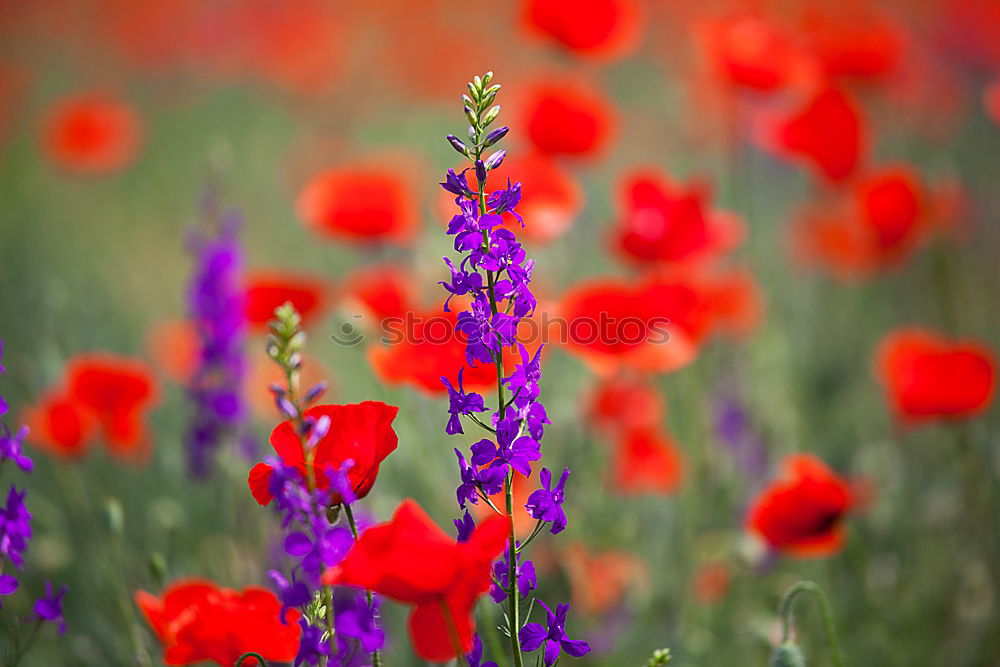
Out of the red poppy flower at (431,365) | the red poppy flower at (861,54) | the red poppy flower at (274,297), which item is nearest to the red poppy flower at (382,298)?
the red poppy flower at (274,297)

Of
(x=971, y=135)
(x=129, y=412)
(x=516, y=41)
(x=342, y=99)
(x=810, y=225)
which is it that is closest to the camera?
(x=129, y=412)

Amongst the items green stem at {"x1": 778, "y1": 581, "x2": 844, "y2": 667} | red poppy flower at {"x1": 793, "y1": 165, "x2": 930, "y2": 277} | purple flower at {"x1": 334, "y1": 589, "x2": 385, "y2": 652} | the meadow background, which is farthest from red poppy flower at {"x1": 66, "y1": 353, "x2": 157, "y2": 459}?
red poppy flower at {"x1": 793, "y1": 165, "x2": 930, "y2": 277}

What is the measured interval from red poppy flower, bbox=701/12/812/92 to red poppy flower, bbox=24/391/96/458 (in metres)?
1.37

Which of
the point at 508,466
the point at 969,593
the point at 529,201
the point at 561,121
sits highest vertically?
the point at 561,121

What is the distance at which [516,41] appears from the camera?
17.3 feet

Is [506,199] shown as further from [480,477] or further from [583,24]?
[583,24]

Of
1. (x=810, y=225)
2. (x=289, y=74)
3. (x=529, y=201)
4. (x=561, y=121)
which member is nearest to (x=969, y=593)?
(x=529, y=201)

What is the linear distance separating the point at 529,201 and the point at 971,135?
266 centimetres

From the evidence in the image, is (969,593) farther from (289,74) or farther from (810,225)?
(289,74)

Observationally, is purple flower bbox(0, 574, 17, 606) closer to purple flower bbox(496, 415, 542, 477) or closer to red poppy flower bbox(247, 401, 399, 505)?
red poppy flower bbox(247, 401, 399, 505)

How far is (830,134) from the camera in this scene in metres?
1.91

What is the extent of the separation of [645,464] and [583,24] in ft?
2.89

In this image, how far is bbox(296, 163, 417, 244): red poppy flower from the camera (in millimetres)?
1730

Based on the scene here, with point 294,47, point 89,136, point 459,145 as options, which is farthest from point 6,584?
point 294,47
